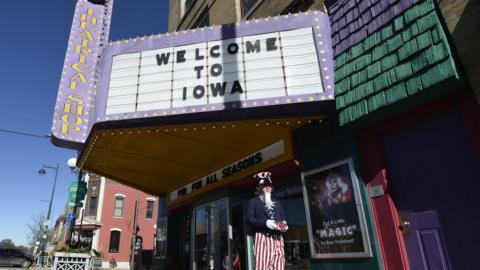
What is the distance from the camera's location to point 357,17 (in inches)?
238

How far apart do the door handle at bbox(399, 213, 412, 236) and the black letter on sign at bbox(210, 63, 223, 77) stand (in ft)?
13.1

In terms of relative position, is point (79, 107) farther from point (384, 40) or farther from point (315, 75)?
point (384, 40)

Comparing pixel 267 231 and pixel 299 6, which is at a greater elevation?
pixel 299 6

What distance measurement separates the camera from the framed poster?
563 cm

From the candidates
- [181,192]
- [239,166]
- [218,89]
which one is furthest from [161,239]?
[218,89]

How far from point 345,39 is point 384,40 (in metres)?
1.00

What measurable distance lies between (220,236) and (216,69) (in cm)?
509

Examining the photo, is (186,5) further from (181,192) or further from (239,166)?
(239,166)

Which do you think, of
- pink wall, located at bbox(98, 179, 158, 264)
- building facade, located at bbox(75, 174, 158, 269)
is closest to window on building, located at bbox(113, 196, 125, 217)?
building facade, located at bbox(75, 174, 158, 269)

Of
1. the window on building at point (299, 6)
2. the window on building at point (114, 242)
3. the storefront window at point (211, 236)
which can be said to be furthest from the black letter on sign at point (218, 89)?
the window on building at point (114, 242)

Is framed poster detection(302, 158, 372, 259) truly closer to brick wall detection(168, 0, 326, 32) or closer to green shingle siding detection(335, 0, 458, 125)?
green shingle siding detection(335, 0, 458, 125)

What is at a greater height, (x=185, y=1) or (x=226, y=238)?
(x=185, y=1)

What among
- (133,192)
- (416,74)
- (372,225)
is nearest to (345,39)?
(416,74)

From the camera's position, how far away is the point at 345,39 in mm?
6227
